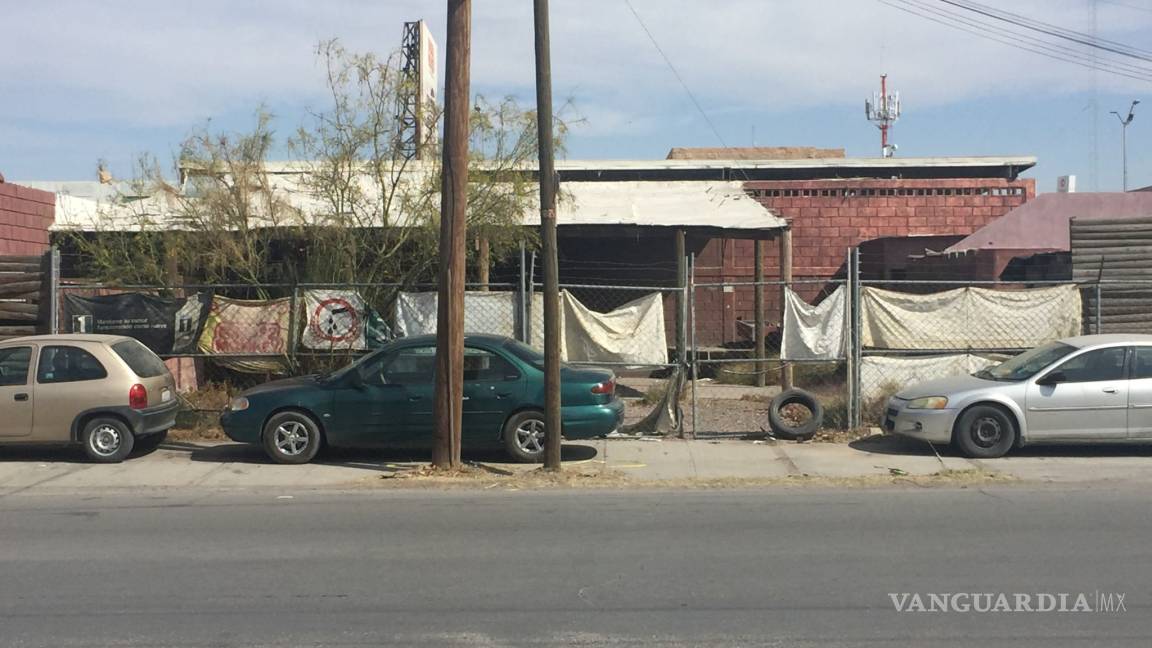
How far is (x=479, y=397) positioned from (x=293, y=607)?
516 centimetres

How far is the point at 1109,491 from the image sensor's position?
9.59 metres

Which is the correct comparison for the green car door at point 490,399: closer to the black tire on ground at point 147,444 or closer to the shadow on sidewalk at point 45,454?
the black tire on ground at point 147,444

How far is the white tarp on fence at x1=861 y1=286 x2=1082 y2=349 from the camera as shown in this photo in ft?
43.0

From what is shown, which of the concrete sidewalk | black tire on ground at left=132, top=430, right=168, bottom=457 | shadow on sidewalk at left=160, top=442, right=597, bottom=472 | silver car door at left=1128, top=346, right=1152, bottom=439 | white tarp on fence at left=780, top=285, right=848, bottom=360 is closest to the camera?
the concrete sidewalk

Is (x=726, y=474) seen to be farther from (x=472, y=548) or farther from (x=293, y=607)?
(x=293, y=607)

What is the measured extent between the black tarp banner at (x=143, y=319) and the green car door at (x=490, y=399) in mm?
4701

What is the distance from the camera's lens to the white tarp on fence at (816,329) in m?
13.0

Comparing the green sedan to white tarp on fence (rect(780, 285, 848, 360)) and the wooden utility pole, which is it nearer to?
the wooden utility pole

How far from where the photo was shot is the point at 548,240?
413 inches

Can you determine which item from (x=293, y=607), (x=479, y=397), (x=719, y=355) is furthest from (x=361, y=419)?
(x=719, y=355)

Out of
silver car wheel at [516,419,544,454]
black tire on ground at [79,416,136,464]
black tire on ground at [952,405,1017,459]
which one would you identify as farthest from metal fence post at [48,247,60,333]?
black tire on ground at [952,405,1017,459]

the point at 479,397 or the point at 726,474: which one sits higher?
the point at 479,397

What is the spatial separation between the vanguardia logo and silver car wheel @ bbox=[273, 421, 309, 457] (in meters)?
7.05

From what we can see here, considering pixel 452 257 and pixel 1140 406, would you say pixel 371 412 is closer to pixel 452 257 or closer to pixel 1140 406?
pixel 452 257
